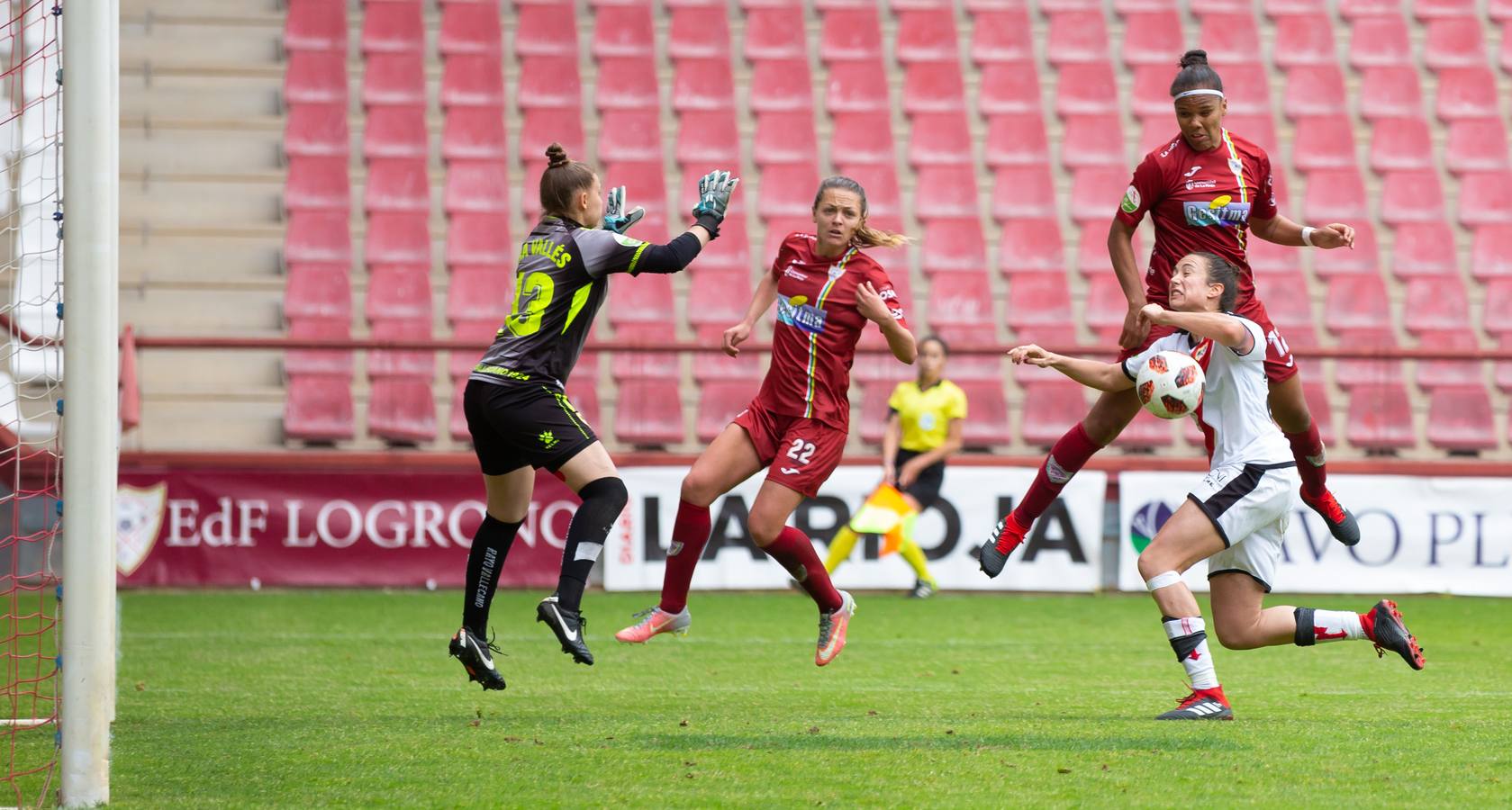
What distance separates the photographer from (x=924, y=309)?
1322cm

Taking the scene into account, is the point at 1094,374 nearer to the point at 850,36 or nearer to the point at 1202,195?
the point at 1202,195

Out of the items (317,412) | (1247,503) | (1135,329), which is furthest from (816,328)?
(317,412)

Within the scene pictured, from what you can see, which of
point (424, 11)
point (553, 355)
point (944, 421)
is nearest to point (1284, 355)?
point (553, 355)

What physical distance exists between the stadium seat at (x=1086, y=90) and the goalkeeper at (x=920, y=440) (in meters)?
4.17

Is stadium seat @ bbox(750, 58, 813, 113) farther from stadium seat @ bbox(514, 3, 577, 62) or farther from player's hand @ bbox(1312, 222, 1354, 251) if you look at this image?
player's hand @ bbox(1312, 222, 1354, 251)

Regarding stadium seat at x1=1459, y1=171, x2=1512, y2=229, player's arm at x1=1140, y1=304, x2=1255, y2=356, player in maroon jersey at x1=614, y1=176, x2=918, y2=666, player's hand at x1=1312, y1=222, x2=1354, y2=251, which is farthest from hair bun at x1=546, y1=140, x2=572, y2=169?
stadium seat at x1=1459, y1=171, x2=1512, y2=229

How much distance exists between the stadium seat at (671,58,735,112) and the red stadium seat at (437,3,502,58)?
163 centimetres

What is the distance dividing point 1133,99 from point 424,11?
6390 mm

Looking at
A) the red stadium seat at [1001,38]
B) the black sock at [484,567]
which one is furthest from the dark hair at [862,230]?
the red stadium seat at [1001,38]

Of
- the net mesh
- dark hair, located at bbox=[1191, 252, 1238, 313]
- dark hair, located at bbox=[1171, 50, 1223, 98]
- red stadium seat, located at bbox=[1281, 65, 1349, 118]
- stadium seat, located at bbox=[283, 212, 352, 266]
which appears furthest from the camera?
red stadium seat, located at bbox=[1281, 65, 1349, 118]

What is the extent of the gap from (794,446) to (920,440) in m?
4.52

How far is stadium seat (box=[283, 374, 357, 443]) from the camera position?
11703 mm

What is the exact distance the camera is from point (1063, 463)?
21.9ft

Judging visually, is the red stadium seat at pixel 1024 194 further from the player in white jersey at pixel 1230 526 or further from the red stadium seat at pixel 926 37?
the player in white jersey at pixel 1230 526
